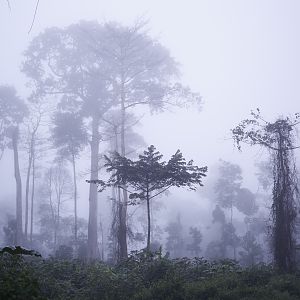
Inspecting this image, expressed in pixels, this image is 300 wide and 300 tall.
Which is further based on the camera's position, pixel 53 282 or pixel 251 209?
pixel 251 209

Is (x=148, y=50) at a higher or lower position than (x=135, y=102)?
higher

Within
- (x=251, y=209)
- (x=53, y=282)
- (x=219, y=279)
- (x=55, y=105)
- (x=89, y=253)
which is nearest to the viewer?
(x=53, y=282)

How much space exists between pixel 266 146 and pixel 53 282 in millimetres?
8777

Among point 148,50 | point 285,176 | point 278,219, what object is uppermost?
point 148,50

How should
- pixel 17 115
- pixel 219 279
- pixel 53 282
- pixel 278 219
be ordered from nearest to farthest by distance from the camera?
pixel 53 282, pixel 219 279, pixel 278 219, pixel 17 115

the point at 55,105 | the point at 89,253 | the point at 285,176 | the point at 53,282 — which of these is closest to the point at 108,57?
the point at 55,105

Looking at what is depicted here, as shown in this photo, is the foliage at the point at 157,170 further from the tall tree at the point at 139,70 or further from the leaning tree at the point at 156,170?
the tall tree at the point at 139,70

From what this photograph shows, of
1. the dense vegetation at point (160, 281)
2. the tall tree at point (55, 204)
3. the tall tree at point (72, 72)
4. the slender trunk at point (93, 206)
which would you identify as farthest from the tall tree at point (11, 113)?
the dense vegetation at point (160, 281)

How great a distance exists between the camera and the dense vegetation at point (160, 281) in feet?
27.5

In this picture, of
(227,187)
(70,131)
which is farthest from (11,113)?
(227,187)

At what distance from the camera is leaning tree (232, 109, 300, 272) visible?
11.4 meters

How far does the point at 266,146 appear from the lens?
13.0 metres

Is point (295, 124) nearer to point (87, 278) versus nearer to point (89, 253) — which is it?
point (87, 278)

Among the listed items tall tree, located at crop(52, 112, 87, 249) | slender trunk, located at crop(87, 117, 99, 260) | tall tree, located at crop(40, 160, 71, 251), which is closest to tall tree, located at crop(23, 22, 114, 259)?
slender trunk, located at crop(87, 117, 99, 260)
